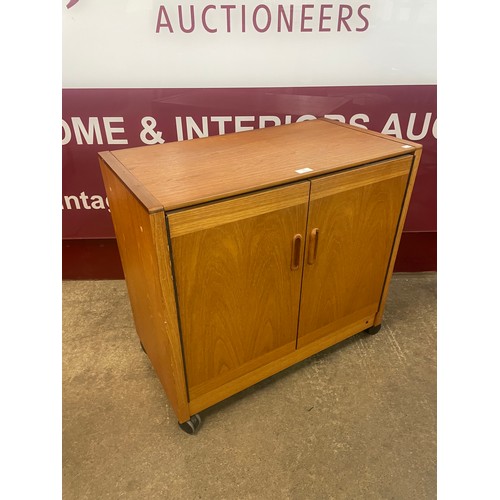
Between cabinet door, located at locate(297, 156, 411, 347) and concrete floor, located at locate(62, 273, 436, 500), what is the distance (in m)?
0.21

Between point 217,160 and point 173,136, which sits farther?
point 173,136

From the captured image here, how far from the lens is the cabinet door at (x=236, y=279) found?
3.51ft

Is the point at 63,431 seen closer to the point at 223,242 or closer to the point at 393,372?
the point at 223,242

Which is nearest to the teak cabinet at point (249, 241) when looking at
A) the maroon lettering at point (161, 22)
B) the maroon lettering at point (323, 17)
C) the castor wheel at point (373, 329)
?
the castor wheel at point (373, 329)

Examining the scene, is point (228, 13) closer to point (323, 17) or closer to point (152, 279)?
point (323, 17)

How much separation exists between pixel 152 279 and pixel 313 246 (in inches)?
20.4

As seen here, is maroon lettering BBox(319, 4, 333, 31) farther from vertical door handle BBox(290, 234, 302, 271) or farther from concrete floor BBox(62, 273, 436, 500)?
concrete floor BBox(62, 273, 436, 500)

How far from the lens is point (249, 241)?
45.6 inches

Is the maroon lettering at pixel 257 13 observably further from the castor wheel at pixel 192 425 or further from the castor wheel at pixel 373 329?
the castor wheel at pixel 192 425

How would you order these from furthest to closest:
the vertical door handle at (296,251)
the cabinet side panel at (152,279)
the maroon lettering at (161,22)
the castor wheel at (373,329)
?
the castor wheel at (373,329), the maroon lettering at (161,22), the vertical door handle at (296,251), the cabinet side panel at (152,279)

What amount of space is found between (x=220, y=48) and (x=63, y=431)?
1542 mm

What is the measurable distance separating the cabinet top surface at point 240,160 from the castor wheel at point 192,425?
2.60 feet

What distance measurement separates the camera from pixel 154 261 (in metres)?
1.03

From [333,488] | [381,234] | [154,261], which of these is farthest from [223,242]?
[333,488]
